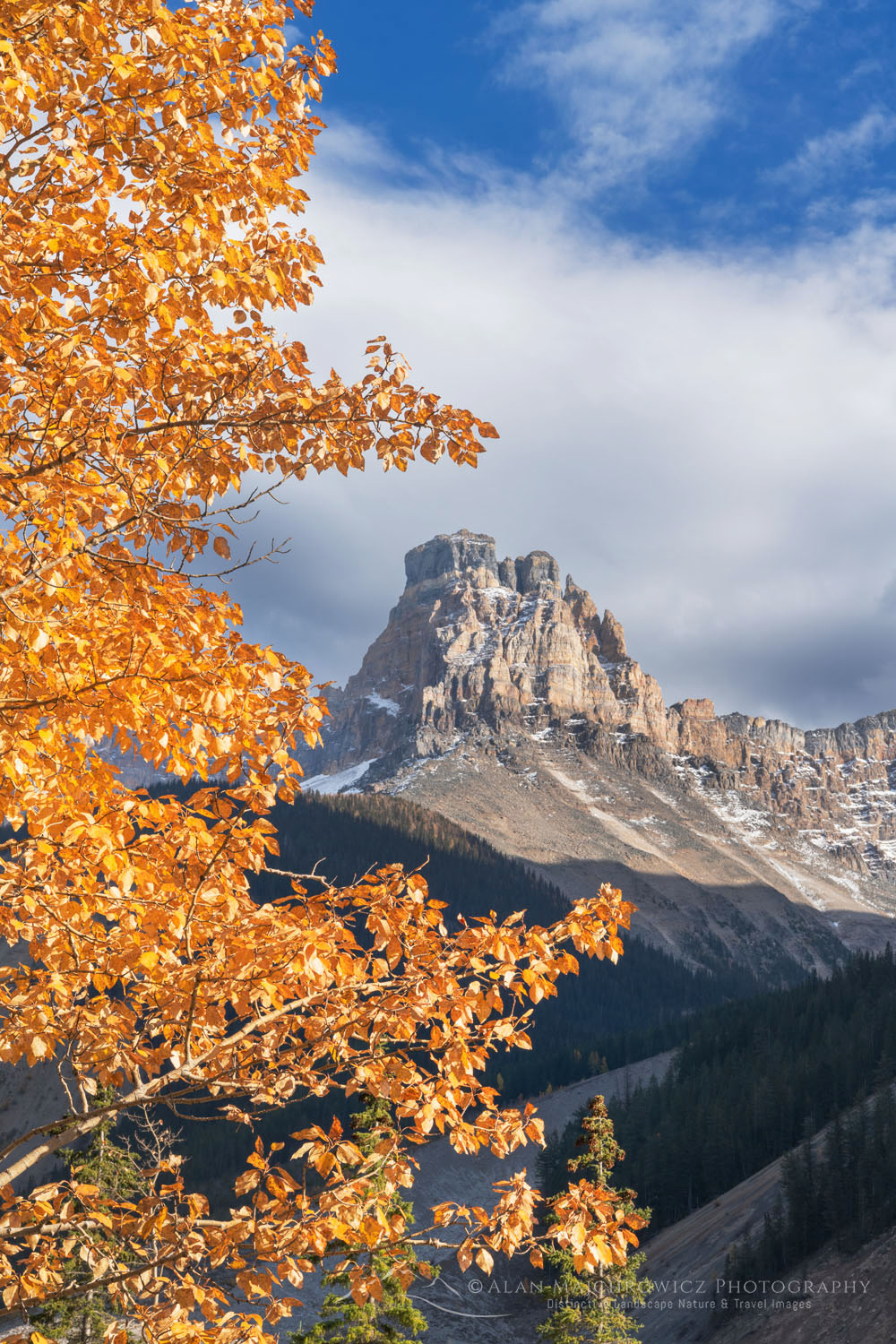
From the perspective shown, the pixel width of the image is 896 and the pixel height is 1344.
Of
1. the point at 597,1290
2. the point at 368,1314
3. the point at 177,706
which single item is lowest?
the point at 597,1290

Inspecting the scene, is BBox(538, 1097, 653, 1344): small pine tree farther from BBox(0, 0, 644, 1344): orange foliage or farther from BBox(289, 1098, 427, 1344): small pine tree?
BBox(0, 0, 644, 1344): orange foliage

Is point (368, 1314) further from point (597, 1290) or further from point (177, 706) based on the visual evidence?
point (177, 706)

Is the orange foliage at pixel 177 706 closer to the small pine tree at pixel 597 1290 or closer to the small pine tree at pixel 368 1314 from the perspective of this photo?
the small pine tree at pixel 368 1314

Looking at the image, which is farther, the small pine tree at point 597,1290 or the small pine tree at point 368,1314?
the small pine tree at point 597,1290

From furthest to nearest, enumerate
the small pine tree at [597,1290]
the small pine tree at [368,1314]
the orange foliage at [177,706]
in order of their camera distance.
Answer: the small pine tree at [597,1290], the small pine tree at [368,1314], the orange foliage at [177,706]

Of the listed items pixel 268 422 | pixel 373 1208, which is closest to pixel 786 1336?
pixel 373 1208

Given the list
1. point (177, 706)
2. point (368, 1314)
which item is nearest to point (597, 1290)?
point (368, 1314)

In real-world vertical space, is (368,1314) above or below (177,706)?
below

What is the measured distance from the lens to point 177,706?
16.2 ft

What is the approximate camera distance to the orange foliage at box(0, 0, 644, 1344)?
15.9ft

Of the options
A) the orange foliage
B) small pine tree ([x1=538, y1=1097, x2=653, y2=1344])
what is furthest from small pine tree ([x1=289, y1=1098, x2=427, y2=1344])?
the orange foliage

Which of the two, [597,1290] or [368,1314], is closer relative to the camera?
[368,1314]

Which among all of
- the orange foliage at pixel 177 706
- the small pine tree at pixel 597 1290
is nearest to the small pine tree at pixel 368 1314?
the small pine tree at pixel 597 1290

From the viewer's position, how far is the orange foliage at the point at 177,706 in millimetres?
4855
